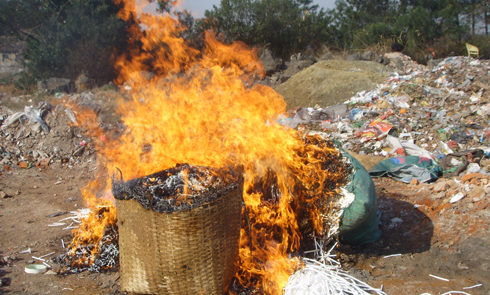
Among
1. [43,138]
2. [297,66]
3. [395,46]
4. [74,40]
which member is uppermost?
[74,40]

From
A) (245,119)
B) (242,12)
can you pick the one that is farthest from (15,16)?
(245,119)

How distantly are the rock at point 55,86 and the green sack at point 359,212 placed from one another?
12489mm

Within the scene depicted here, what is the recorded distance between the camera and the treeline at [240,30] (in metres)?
15.8

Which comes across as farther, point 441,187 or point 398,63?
point 398,63

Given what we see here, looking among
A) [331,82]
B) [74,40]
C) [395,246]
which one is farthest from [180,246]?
[74,40]

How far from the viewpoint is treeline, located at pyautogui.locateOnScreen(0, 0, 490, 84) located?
15820 millimetres

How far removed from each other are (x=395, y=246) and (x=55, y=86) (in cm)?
1315

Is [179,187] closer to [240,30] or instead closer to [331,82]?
[331,82]

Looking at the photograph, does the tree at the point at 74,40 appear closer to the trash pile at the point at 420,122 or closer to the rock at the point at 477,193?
the trash pile at the point at 420,122

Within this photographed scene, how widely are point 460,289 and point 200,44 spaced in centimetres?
1296

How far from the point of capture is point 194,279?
8.30 feet

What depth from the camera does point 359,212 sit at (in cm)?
311

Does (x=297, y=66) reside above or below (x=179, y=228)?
above

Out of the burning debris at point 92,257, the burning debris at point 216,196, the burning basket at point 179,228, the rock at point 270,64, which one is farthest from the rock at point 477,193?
the rock at point 270,64
